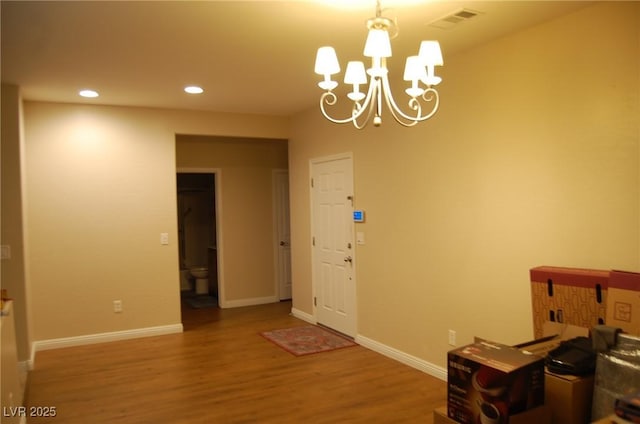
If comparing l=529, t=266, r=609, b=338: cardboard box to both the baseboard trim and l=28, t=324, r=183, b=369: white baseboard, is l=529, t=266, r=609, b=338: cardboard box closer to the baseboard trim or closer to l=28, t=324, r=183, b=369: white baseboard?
the baseboard trim

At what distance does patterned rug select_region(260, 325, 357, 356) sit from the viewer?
491 cm

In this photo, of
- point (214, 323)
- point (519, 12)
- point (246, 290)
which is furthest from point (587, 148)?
point (246, 290)

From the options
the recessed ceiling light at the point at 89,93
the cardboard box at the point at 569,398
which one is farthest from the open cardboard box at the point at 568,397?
the recessed ceiling light at the point at 89,93

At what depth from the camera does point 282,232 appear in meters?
7.31

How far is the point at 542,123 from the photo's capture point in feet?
10.3

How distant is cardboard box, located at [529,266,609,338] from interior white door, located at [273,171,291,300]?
484cm

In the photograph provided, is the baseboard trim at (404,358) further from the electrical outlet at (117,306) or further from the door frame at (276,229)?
the electrical outlet at (117,306)

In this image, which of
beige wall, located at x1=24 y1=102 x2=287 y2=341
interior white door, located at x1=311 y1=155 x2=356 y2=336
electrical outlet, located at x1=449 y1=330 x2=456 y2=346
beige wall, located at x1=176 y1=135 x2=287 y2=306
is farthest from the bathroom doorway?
electrical outlet, located at x1=449 y1=330 x2=456 y2=346

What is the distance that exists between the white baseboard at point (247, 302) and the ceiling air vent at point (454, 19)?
5.09 metres

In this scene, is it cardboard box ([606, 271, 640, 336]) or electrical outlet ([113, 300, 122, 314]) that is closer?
cardboard box ([606, 271, 640, 336])

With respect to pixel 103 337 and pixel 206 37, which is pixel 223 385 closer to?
pixel 103 337

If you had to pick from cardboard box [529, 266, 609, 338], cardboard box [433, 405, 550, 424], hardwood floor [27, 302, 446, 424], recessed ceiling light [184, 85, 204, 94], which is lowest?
hardwood floor [27, 302, 446, 424]

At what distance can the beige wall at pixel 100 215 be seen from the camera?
505 cm

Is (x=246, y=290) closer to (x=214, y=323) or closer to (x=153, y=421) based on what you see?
(x=214, y=323)
